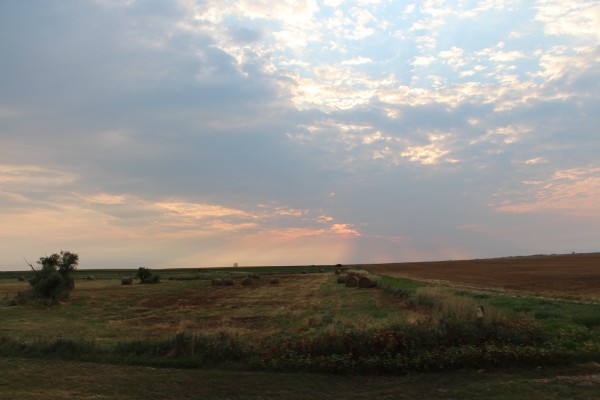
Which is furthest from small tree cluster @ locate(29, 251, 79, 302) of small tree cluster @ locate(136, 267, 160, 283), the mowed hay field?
small tree cluster @ locate(136, 267, 160, 283)

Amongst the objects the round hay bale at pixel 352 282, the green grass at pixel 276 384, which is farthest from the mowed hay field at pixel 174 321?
the round hay bale at pixel 352 282

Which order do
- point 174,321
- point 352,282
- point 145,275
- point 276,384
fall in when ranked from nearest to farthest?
point 276,384
point 174,321
point 352,282
point 145,275

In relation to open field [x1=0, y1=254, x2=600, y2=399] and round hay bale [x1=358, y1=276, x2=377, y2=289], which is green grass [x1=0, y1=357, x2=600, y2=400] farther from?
round hay bale [x1=358, y1=276, x2=377, y2=289]

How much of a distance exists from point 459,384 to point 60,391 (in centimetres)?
808

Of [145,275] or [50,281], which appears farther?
[145,275]

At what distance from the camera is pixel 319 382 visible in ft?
30.2

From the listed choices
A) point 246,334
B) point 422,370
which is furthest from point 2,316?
point 422,370

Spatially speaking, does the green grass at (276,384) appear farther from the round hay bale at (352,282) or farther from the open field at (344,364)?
the round hay bale at (352,282)

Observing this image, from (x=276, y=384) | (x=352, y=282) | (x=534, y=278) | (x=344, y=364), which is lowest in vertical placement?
(x=276, y=384)

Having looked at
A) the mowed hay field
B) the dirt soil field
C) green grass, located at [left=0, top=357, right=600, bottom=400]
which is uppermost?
the dirt soil field

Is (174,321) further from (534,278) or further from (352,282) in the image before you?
(534,278)

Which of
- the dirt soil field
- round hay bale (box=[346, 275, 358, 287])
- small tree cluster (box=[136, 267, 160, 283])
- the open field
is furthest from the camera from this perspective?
small tree cluster (box=[136, 267, 160, 283])

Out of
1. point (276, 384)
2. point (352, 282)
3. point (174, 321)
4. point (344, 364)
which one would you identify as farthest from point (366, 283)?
point (276, 384)

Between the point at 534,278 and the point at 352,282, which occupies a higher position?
the point at 352,282
